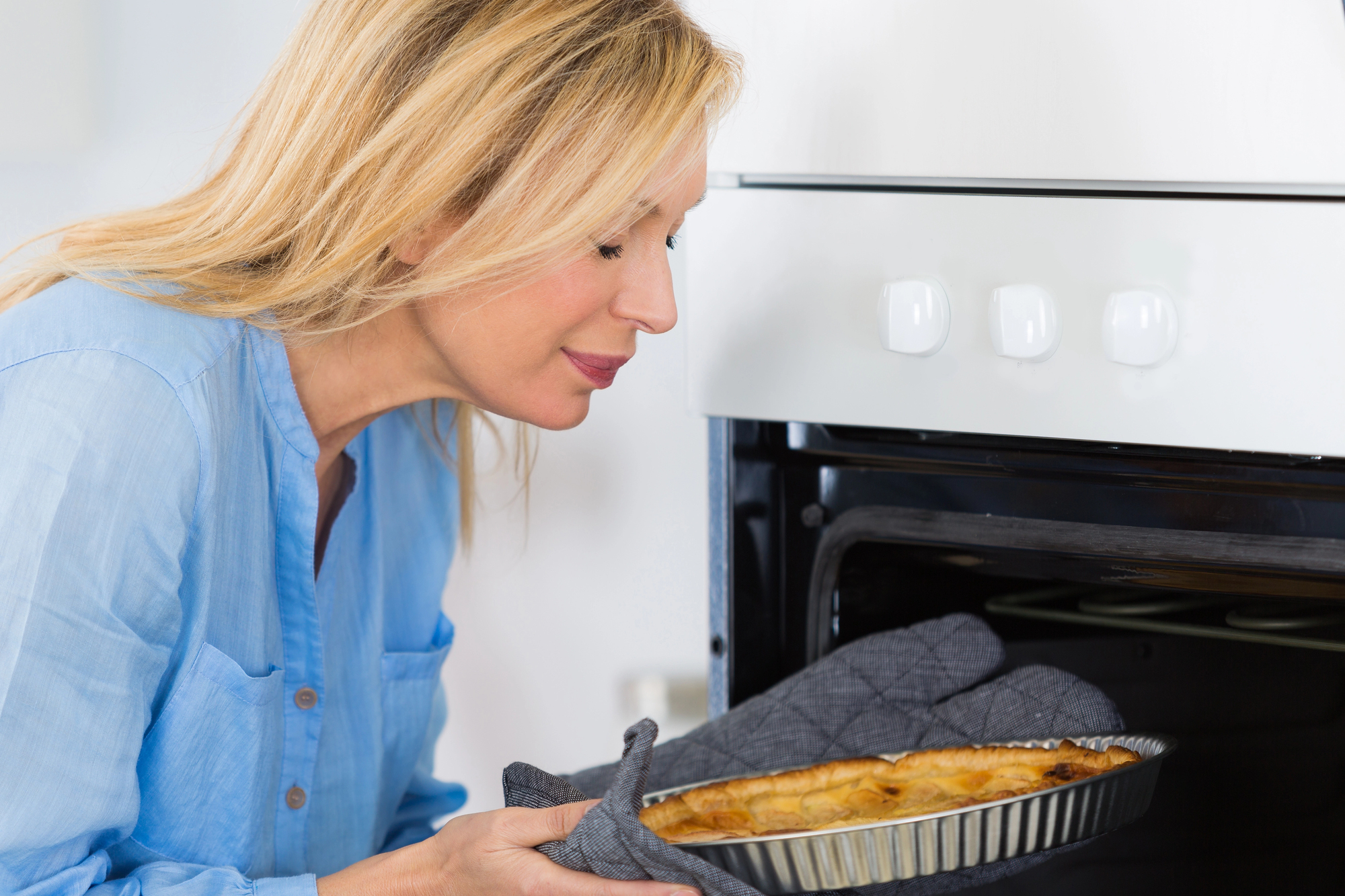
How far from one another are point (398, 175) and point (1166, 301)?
44cm

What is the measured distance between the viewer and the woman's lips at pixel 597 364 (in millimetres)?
752

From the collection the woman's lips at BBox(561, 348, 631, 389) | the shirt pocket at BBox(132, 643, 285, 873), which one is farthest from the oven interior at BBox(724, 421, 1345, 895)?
the shirt pocket at BBox(132, 643, 285, 873)

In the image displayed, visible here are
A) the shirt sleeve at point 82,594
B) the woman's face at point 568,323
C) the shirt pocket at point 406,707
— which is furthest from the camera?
the shirt pocket at point 406,707

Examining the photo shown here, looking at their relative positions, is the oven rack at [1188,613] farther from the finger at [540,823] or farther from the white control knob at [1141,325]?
the finger at [540,823]

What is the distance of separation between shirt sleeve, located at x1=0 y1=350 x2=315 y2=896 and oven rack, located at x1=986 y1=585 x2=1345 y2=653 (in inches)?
21.5

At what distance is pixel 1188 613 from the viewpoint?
733 mm

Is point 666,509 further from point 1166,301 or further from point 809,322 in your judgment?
point 1166,301

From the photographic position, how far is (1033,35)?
658 mm

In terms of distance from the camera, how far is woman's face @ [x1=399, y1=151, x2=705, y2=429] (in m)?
0.71

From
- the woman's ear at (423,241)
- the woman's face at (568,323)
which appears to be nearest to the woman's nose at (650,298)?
the woman's face at (568,323)

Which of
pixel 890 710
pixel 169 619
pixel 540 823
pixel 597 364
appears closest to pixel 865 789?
pixel 890 710

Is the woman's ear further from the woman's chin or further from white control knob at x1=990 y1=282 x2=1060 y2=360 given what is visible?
white control knob at x1=990 y1=282 x2=1060 y2=360

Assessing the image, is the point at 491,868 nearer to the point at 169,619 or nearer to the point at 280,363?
the point at 169,619

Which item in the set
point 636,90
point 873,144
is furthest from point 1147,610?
point 636,90
